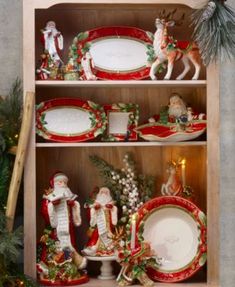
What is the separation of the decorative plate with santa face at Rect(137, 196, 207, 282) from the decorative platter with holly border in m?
0.27

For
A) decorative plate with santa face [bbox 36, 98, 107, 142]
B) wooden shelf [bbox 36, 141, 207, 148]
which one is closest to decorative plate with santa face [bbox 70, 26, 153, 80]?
decorative plate with santa face [bbox 36, 98, 107, 142]

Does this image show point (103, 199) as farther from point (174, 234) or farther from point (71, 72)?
point (71, 72)

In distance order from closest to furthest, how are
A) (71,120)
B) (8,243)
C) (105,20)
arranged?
1. (8,243)
2. (71,120)
3. (105,20)

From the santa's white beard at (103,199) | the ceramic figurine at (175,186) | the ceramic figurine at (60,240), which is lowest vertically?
the ceramic figurine at (60,240)

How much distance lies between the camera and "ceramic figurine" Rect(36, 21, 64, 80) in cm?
255

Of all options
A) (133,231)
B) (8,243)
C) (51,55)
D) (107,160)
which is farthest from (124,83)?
(8,243)

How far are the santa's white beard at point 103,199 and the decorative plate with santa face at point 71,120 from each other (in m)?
0.22

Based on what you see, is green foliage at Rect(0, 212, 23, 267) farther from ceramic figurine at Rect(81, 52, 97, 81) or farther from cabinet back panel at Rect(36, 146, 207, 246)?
ceramic figurine at Rect(81, 52, 97, 81)

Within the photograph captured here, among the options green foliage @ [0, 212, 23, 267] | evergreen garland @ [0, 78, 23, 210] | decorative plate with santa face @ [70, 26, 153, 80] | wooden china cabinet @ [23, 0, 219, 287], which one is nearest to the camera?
green foliage @ [0, 212, 23, 267]

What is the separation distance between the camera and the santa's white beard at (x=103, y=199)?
2.62 m

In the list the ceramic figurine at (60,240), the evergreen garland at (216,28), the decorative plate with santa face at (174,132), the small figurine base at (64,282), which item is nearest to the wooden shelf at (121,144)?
the decorative plate with santa face at (174,132)

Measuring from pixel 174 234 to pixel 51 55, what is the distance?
0.79m

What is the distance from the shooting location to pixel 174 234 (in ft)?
8.59

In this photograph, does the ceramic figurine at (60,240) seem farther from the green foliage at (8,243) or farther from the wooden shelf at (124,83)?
the wooden shelf at (124,83)
